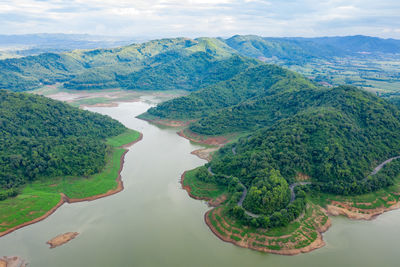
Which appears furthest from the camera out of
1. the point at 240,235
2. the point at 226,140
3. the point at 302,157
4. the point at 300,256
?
the point at 226,140

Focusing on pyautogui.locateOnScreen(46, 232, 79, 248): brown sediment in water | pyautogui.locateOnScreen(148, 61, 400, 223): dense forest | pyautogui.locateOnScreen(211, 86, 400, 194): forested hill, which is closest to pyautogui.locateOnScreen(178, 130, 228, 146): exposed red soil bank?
pyautogui.locateOnScreen(148, 61, 400, 223): dense forest

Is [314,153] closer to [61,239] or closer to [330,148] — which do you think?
[330,148]

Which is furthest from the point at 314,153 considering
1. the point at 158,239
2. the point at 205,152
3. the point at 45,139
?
the point at 45,139

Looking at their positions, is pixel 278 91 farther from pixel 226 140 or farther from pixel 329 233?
pixel 329 233

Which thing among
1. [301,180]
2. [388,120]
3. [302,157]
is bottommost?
[301,180]

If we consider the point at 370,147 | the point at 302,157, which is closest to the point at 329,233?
the point at 302,157

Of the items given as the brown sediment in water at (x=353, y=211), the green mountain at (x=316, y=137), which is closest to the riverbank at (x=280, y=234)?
the brown sediment in water at (x=353, y=211)

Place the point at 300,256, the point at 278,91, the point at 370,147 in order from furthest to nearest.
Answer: the point at 278,91 → the point at 370,147 → the point at 300,256
